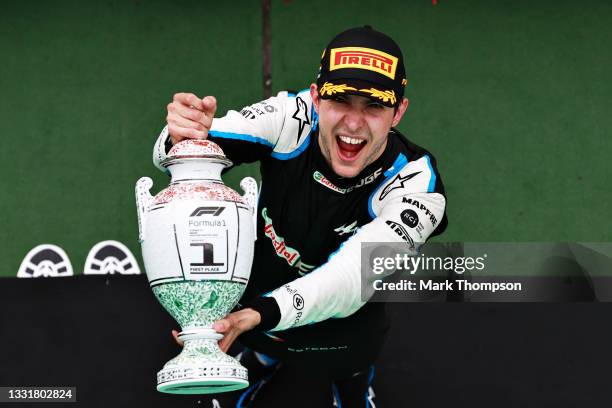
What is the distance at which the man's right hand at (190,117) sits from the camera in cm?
281

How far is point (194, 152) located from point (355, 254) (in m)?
0.58

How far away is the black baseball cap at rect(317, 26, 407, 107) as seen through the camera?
9.44 ft

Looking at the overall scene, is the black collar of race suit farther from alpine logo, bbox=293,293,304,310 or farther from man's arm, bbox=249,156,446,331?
alpine logo, bbox=293,293,304,310

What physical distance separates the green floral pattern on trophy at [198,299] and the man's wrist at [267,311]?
69mm

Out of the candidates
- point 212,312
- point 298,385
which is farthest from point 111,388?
point 212,312

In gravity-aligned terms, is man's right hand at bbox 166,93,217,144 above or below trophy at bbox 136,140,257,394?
above

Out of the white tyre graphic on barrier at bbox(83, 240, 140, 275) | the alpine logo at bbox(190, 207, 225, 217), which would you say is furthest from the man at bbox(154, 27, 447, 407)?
the white tyre graphic on barrier at bbox(83, 240, 140, 275)

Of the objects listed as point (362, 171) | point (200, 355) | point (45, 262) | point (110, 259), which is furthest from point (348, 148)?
point (45, 262)

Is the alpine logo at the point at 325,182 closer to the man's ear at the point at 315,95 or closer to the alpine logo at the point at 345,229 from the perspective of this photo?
the alpine logo at the point at 345,229

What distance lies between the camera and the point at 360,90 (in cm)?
287

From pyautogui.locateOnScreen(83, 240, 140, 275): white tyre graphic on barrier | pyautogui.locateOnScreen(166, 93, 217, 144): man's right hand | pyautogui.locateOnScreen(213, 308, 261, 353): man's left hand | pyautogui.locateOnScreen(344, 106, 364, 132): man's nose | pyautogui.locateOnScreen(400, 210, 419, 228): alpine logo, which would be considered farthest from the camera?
pyautogui.locateOnScreen(83, 240, 140, 275): white tyre graphic on barrier

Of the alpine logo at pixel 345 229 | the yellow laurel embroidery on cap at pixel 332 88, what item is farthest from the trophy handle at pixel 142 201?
the alpine logo at pixel 345 229

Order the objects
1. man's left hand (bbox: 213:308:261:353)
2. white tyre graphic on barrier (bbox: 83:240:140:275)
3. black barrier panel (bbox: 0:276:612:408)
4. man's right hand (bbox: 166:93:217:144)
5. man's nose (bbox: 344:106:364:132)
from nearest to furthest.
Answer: man's left hand (bbox: 213:308:261:353) < man's right hand (bbox: 166:93:217:144) < man's nose (bbox: 344:106:364:132) < black barrier panel (bbox: 0:276:612:408) < white tyre graphic on barrier (bbox: 83:240:140:275)

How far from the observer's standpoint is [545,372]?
12.3ft
